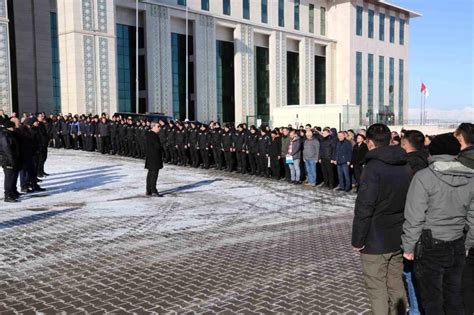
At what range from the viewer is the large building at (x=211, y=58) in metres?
32.8

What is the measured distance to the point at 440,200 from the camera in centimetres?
392

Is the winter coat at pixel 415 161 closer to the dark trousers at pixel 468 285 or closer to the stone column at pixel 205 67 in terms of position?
the dark trousers at pixel 468 285

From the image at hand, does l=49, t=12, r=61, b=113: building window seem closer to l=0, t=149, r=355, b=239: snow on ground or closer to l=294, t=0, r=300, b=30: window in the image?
l=0, t=149, r=355, b=239: snow on ground

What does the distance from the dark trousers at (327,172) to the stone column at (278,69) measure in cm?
3740

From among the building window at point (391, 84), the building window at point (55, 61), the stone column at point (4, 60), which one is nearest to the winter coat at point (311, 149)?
the stone column at point (4, 60)

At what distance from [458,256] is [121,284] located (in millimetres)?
3922

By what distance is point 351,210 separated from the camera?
11.4 m

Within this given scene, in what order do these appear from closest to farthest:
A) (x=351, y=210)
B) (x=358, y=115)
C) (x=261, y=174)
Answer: (x=351, y=210)
(x=261, y=174)
(x=358, y=115)

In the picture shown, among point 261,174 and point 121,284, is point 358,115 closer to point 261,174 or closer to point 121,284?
point 261,174

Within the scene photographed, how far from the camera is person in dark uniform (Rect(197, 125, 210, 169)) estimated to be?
17.9 m

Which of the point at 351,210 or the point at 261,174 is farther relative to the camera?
the point at 261,174

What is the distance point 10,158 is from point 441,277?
32.7ft

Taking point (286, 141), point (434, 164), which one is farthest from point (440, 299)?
point (286, 141)

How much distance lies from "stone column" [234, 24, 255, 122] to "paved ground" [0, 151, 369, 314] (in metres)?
35.4
